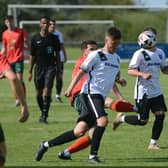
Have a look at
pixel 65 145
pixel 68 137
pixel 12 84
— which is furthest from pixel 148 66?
pixel 12 84

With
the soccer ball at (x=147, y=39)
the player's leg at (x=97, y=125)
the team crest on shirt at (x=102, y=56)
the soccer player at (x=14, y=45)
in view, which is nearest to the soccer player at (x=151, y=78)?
the soccer ball at (x=147, y=39)

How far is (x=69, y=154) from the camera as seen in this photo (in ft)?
35.6

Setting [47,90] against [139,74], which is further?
[47,90]

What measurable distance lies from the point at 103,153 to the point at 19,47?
7723 mm

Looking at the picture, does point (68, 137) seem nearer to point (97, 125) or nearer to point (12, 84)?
point (97, 125)

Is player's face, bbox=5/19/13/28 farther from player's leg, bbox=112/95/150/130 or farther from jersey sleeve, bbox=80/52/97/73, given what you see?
jersey sleeve, bbox=80/52/97/73

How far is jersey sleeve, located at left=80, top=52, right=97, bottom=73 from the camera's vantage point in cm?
1066

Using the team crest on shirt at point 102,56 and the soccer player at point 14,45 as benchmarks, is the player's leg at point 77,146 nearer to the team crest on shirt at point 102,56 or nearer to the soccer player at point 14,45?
the team crest on shirt at point 102,56

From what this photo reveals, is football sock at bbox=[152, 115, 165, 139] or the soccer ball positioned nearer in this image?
the soccer ball

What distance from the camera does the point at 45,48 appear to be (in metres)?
15.7

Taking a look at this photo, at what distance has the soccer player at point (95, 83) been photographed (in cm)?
1062

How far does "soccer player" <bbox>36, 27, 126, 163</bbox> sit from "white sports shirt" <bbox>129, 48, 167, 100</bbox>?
3.50 feet

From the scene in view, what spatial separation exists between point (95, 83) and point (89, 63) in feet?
0.99

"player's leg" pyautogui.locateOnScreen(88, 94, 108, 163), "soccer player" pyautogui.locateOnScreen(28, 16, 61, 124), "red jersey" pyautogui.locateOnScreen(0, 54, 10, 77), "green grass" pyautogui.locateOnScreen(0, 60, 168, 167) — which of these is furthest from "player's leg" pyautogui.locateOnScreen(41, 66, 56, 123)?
"red jersey" pyautogui.locateOnScreen(0, 54, 10, 77)
